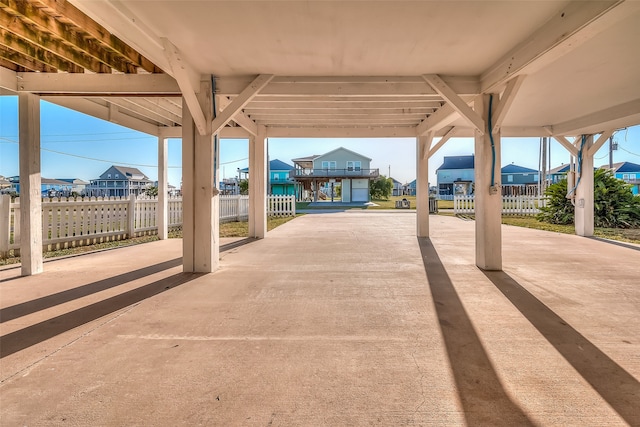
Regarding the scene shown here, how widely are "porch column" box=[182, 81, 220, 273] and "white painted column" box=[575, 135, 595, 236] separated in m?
9.46

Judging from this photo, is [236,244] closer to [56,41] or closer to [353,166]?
[56,41]

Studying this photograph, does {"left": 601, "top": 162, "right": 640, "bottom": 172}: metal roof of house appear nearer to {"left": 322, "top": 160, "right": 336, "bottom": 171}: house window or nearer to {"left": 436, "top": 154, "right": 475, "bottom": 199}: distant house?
{"left": 436, "top": 154, "right": 475, "bottom": 199}: distant house

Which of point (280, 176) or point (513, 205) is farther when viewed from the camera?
point (280, 176)

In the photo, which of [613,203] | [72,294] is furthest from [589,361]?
[613,203]

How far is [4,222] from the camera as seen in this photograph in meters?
5.54

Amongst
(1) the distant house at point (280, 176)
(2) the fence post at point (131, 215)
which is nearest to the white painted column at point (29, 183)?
(2) the fence post at point (131, 215)

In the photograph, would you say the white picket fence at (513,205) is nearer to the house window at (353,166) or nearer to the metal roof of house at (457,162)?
the house window at (353,166)

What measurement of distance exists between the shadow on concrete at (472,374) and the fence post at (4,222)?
7280 millimetres

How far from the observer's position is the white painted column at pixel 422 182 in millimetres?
8438

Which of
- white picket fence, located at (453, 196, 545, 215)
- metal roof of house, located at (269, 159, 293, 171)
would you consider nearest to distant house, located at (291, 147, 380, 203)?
metal roof of house, located at (269, 159, 293, 171)

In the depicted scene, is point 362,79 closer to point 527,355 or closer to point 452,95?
point 452,95

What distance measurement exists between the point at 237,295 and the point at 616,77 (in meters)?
6.47

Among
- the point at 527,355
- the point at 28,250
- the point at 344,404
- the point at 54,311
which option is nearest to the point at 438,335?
the point at 527,355

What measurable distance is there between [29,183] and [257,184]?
4.83m
